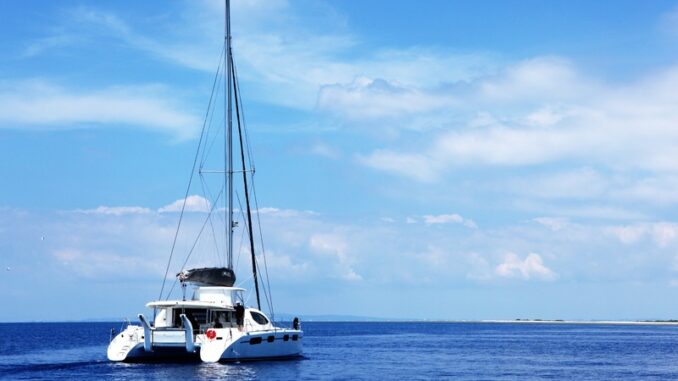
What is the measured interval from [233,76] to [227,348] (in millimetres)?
21041

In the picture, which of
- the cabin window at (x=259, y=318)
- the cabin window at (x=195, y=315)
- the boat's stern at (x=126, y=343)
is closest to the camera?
the boat's stern at (x=126, y=343)

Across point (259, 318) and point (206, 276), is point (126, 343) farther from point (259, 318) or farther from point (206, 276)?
point (259, 318)

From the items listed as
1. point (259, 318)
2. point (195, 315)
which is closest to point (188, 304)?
point (195, 315)

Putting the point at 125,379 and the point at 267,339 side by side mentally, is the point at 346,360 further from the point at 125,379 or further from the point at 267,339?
the point at 125,379

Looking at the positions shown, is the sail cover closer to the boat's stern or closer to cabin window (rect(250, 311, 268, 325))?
cabin window (rect(250, 311, 268, 325))

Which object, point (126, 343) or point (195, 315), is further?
point (195, 315)

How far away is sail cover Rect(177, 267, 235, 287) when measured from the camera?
2072 inches

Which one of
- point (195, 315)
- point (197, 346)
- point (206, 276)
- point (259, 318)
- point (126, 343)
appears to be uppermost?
point (206, 276)

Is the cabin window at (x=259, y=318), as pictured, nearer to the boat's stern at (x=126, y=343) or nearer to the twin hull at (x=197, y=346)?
the twin hull at (x=197, y=346)

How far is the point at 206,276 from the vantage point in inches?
2074

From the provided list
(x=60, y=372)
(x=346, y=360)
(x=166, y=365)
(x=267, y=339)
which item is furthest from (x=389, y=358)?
(x=60, y=372)

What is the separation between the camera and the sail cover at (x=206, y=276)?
173 feet

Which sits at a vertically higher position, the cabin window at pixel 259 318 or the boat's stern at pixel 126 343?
the cabin window at pixel 259 318

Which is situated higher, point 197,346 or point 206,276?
point 206,276
